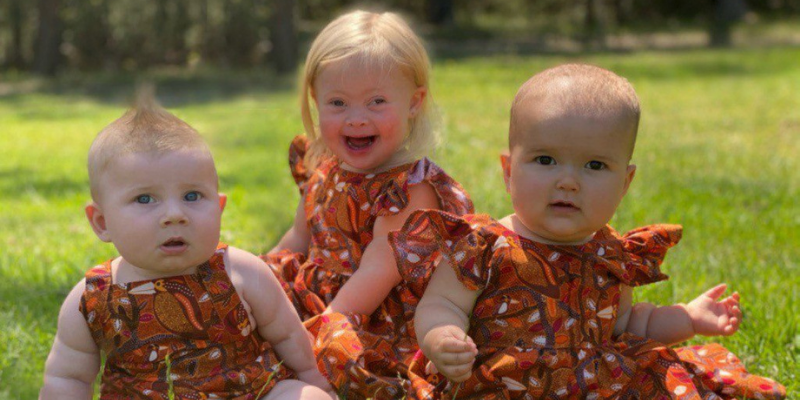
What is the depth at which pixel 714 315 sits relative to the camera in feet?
8.57

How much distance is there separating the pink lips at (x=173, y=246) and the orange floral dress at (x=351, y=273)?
570mm

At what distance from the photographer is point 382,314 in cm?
286

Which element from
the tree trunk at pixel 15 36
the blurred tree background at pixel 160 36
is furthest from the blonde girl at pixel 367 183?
the tree trunk at pixel 15 36

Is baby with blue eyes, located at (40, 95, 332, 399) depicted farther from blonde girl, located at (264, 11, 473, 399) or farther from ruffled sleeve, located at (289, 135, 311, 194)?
ruffled sleeve, located at (289, 135, 311, 194)

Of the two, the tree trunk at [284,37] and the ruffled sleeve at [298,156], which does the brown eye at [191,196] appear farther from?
the tree trunk at [284,37]

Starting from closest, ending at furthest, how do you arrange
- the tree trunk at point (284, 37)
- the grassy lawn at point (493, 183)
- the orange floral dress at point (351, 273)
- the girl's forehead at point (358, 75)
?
the orange floral dress at point (351, 273) < the girl's forehead at point (358, 75) < the grassy lawn at point (493, 183) < the tree trunk at point (284, 37)

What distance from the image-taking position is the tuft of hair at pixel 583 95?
2.32 meters

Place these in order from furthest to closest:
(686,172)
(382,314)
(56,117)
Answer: (56,117)
(686,172)
(382,314)

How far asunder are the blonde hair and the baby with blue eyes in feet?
2.38

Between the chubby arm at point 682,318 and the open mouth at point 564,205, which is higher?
the open mouth at point 564,205

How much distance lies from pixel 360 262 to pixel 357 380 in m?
0.49

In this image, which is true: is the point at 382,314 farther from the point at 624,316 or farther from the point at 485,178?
the point at 485,178

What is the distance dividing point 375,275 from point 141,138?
879 millimetres

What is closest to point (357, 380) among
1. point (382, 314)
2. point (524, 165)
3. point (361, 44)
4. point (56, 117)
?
point (382, 314)
